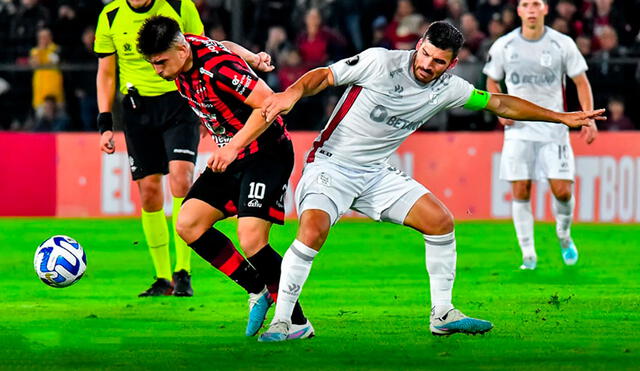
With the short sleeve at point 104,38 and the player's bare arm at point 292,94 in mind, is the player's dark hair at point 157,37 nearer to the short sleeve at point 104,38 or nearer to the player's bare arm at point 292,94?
the player's bare arm at point 292,94

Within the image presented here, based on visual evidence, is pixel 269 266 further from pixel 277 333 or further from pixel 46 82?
pixel 46 82

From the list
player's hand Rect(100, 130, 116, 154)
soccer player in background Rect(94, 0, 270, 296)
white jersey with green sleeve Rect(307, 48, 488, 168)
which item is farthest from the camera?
soccer player in background Rect(94, 0, 270, 296)

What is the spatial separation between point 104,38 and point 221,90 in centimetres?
208

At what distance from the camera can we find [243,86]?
657 cm

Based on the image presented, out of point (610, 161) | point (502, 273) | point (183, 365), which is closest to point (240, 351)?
point (183, 365)

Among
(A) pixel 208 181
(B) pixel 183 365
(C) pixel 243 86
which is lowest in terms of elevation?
(B) pixel 183 365

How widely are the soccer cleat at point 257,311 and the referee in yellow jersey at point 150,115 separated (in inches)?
67.5

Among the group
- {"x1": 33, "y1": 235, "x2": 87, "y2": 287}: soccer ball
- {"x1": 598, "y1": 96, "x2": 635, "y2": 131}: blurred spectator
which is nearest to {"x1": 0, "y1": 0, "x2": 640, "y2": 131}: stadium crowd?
{"x1": 598, "y1": 96, "x2": 635, "y2": 131}: blurred spectator

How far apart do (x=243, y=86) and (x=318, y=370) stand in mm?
1602

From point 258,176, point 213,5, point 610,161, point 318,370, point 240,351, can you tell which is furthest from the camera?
point 213,5

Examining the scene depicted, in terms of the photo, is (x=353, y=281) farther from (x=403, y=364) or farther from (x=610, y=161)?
(x=610, y=161)

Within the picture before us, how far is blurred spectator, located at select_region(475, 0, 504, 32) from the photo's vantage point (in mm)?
15672

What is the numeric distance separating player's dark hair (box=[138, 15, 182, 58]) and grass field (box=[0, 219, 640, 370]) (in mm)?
1536

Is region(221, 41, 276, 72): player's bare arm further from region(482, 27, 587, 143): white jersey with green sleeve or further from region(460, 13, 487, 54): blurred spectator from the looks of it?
region(460, 13, 487, 54): blurred spectator
